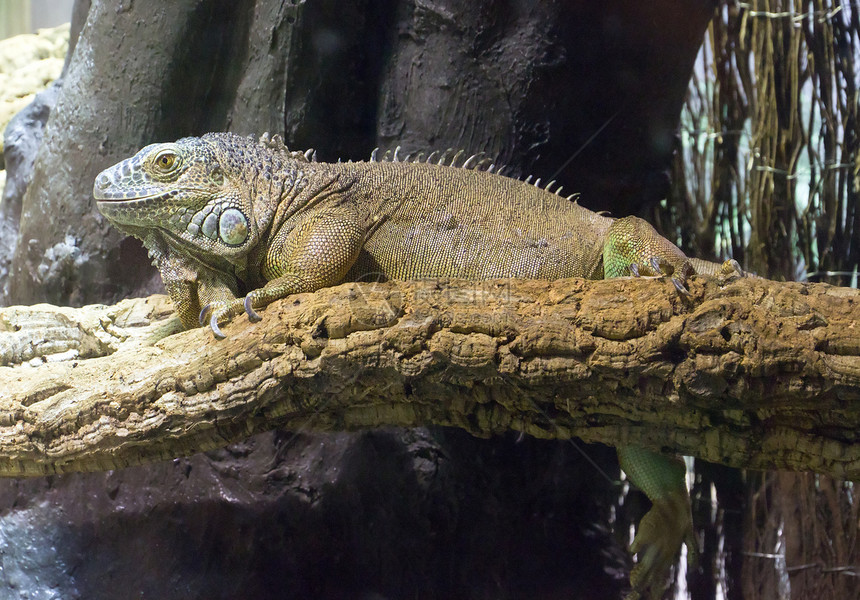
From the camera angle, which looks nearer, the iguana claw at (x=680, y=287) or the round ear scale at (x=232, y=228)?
the iguana claw at (x=680, y=287)

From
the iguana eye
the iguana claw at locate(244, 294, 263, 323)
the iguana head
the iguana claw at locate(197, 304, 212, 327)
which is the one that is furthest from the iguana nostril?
the iguana claw at locate(244, 294, 263, 323)

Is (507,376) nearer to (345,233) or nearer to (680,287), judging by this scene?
(680,287)

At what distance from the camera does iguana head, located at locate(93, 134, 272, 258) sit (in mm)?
2693

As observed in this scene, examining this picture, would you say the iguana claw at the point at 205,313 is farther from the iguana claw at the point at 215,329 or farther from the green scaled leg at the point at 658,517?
the green scaled leg at the point at 658,517

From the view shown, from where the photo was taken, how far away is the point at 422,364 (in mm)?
2123

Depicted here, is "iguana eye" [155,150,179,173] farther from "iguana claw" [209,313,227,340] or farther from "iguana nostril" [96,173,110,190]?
"iguana claw" [209,313,227,340]

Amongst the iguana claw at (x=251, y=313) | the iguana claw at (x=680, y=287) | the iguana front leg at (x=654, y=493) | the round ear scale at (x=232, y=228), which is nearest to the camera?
the iguana claw at (x=680, y=287)

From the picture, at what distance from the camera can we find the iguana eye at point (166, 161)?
8.96 ft

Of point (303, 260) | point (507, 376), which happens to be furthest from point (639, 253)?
point (303, 260)

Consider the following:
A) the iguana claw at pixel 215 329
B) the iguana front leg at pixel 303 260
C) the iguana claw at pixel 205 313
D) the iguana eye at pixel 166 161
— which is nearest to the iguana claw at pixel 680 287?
the iguana front leg at pixel 303 260

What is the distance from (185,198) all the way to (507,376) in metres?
1.49

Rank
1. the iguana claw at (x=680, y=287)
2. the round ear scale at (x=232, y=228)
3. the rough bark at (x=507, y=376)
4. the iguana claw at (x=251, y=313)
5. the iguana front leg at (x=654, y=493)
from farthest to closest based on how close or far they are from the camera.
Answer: the round ear scale at (x=232, y=228) < the iguana front leg at (x=654, y=493) < the iguana claw at (x=251, y=313) < the iguana claw at (x=680, y=287) < the rough bark at (x=507, y=376)

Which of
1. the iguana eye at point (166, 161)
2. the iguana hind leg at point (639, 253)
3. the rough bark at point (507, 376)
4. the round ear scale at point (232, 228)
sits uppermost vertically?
the iguana eye at point (166, 161)

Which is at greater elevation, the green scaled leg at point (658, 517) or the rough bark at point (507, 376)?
the rough bark at point (507, 376)
